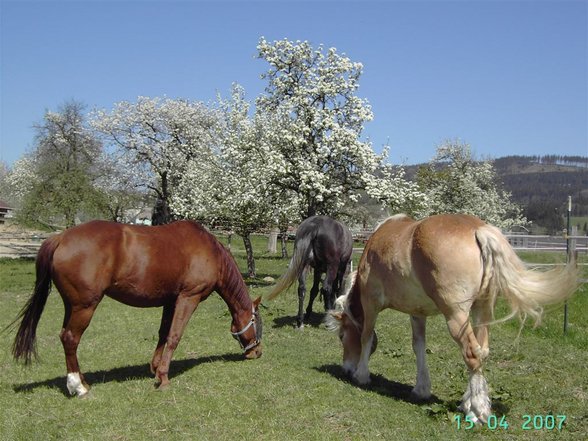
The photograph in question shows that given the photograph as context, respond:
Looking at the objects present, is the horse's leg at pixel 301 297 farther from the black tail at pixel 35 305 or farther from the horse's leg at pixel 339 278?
the black tail at pixel 35 305

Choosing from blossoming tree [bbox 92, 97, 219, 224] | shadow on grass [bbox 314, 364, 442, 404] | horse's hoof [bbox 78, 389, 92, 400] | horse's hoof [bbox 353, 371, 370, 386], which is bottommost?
horse's hoof [bbox 78, 389, 92, 400]

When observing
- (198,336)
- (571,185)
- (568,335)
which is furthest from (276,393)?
(571,185)

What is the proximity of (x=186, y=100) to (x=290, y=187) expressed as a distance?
26.7 m

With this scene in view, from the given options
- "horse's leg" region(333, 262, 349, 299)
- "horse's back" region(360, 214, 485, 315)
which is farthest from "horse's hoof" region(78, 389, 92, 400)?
"horse's leg" region(333, 262, 349, 299)

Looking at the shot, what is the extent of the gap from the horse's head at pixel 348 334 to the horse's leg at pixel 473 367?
5.70ft

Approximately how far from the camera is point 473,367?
16.2 ft

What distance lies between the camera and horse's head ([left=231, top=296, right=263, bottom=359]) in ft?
24.5

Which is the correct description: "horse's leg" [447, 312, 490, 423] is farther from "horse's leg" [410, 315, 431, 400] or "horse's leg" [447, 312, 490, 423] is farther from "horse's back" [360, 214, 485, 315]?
"horse's leg" [410, 315, 431, 400]

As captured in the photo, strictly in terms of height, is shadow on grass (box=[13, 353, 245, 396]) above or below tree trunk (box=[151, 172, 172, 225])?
below

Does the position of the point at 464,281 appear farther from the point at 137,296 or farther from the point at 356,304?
the point at 137,296

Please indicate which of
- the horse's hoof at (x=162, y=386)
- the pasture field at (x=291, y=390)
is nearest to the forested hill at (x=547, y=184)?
the pasture field at (x=291, y=390)

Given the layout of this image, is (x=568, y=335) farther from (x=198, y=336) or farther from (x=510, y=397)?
(x=198, y=336)

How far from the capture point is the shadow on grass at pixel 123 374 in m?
6.73

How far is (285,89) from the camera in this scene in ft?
60.2
